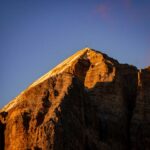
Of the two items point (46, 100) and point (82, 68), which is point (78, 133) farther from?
point (82, 68)

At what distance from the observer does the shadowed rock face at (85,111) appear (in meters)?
67.3

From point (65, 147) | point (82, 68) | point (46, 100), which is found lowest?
point (65, 147)

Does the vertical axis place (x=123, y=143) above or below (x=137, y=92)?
below

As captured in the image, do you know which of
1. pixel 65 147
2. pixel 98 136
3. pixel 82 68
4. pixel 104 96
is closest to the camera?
pixel 65 147

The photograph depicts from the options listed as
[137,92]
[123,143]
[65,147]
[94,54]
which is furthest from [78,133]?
[94,54]

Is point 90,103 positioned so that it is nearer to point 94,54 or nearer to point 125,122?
point 125,122

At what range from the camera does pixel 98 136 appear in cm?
7281

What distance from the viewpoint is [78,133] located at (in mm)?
68688

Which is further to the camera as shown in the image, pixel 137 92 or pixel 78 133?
pixel 137 92

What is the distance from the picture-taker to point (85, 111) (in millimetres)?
72062

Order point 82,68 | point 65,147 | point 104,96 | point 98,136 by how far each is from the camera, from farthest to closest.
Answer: point 82,68 < point 104,96 < point 98,136 < point 65,147

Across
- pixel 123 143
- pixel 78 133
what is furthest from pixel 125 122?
pixel 78 133

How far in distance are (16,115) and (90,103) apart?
26.6 ft

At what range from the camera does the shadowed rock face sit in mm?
67312
